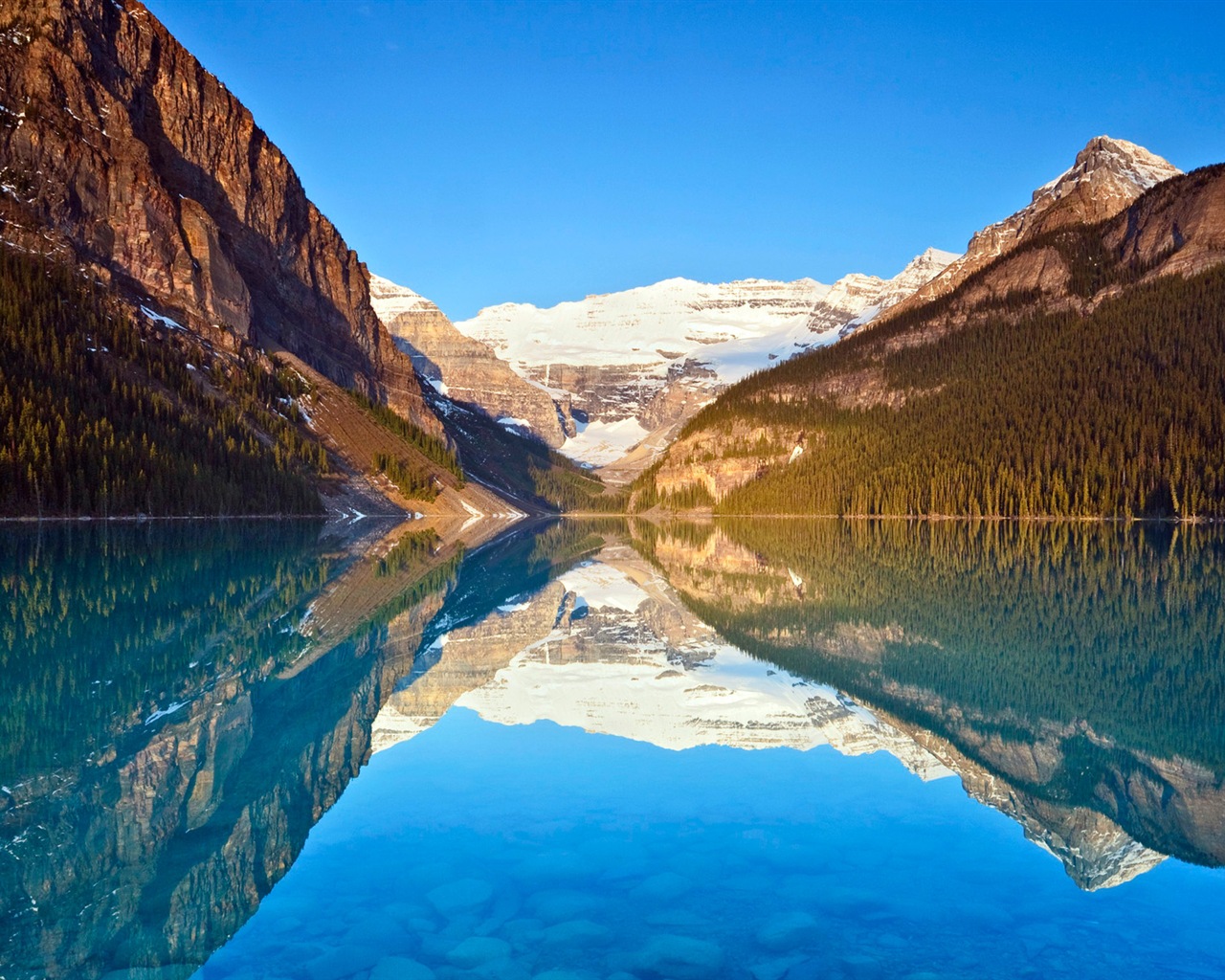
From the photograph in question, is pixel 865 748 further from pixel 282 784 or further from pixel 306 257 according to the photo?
pixel 306 257

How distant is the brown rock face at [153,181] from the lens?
373ft

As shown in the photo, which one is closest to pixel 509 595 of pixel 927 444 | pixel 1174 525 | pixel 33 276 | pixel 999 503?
pixel 1174 525

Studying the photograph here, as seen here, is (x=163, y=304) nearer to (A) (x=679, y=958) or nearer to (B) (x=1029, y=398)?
(B) (x=1029, y=398)

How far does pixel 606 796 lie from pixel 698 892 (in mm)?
2999

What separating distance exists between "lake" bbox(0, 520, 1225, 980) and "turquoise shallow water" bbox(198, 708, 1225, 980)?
4 centimetres

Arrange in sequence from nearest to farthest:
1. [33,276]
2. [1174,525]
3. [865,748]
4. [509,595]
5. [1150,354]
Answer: [865,748] < [509,595] < [1174,525] < [33,276] < [1150,354]

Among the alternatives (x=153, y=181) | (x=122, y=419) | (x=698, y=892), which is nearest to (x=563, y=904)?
(x=698, y=892)

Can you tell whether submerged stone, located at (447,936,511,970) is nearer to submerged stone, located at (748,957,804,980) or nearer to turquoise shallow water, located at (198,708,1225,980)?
turquoise shallow water, located at (198,708,1225,980)

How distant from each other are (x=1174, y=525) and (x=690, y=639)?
85.2 m

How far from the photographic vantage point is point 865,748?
13.4 metres

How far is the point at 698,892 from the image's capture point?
8508 millimetres

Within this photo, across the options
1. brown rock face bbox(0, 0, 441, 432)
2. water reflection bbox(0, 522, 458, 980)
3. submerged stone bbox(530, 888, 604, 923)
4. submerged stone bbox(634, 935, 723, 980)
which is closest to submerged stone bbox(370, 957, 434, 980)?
submerged stone bbox(530, 888, 604, 923)

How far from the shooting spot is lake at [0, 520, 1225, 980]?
25.0 feet

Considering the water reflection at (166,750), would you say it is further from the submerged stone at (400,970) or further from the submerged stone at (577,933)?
the submerged stone at (577,933)
